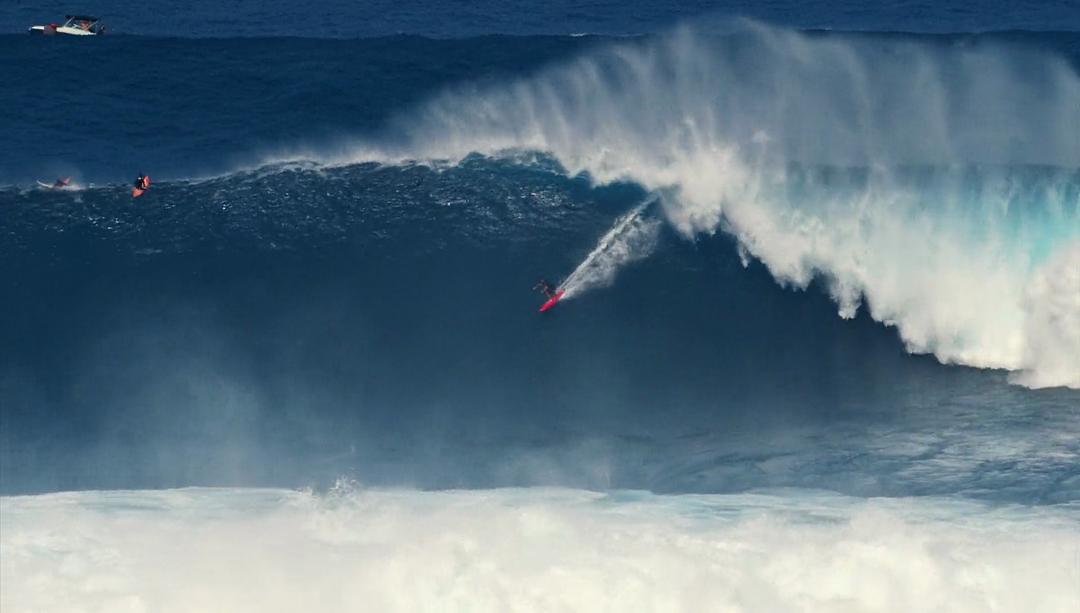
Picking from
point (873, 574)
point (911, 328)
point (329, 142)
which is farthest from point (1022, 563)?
point (329, 142)

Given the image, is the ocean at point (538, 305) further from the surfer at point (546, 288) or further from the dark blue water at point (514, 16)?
the surfer at point (546, 288)

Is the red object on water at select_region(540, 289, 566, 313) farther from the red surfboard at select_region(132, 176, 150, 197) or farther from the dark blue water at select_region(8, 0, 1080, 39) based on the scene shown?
the red surfboard at select_region(132, 176, 150, 197)

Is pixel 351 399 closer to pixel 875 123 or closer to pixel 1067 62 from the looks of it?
pixel 875 123

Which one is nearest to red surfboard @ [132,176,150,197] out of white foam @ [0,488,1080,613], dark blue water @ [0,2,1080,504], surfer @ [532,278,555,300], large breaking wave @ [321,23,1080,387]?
dark blue water @ [0,2,1080,504]

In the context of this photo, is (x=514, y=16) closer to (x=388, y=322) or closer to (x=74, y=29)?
(x=74, y=29)

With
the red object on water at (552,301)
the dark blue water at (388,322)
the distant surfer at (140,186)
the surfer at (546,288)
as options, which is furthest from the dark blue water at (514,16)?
the red object on water at (552,301)
